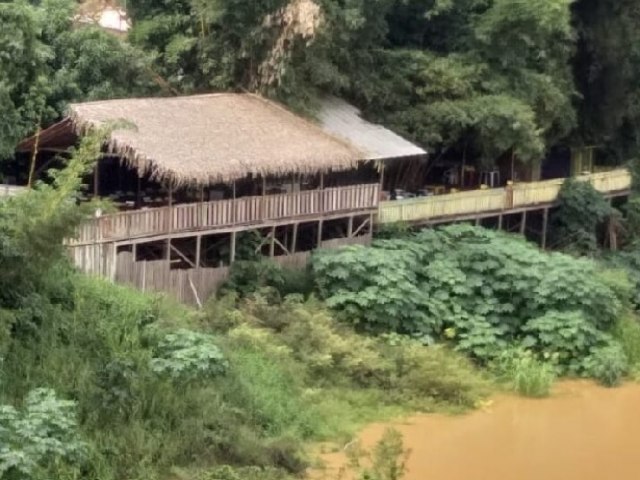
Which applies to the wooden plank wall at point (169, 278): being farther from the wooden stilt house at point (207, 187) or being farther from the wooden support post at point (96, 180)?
the wooden support post at point (96, 180)

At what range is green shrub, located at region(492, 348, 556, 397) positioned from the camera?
21.4 metres

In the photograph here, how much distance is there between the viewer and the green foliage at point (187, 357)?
55.7ft

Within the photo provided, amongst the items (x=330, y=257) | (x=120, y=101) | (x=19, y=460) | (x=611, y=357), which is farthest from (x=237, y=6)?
(x=19, y=460)

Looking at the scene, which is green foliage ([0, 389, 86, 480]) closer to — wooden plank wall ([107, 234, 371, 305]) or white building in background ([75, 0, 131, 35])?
wooden plank wall ([107, 234, 371, 305])

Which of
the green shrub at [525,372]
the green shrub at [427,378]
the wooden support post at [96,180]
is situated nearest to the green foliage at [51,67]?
the wooden support post at [96,180]

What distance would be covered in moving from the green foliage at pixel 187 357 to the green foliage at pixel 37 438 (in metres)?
2.06

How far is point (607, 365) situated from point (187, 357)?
827cm

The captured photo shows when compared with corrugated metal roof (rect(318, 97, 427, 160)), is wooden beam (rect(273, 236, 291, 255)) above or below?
below

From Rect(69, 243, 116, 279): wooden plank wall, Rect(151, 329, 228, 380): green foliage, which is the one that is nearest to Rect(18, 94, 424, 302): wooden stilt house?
Rect(69, 243, 116, 279): wooden plank wall

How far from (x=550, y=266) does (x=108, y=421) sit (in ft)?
32.9

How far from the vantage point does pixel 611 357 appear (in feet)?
73.1

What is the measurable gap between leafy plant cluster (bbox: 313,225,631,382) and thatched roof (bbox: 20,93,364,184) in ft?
5.97

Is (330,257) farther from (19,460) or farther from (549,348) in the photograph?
(19,460)

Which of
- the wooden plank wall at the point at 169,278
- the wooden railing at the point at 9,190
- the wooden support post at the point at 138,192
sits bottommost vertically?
the wooden plank wall at the point at 169,278
